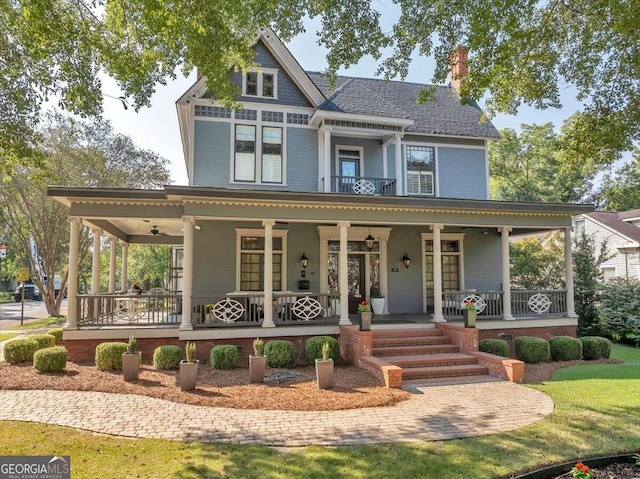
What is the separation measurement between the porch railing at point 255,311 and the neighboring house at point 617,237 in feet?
56.9

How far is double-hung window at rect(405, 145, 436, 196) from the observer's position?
578 inches

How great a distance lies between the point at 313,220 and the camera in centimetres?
1088

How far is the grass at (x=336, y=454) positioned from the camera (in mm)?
4426

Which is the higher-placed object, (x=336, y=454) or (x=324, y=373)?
(x=324, y=373)

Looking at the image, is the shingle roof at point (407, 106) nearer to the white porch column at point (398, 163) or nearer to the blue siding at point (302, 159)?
the white porch column at point (398, 163)

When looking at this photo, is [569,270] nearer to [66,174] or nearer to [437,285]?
[437,285]

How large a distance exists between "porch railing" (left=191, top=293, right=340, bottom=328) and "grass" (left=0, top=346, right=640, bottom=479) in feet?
16.8

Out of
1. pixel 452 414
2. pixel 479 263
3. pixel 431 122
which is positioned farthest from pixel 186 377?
pixel 431 122

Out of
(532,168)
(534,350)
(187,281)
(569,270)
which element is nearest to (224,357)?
(187,281)

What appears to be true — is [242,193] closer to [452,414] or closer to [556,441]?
[452,414]

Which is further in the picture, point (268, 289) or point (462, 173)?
point (462, 173)

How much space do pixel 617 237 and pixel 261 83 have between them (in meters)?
22.0

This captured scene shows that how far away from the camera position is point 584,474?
385cm

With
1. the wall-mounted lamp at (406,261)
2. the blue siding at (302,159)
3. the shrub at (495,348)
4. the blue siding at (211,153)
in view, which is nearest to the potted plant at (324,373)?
the shrub at (495,348)
